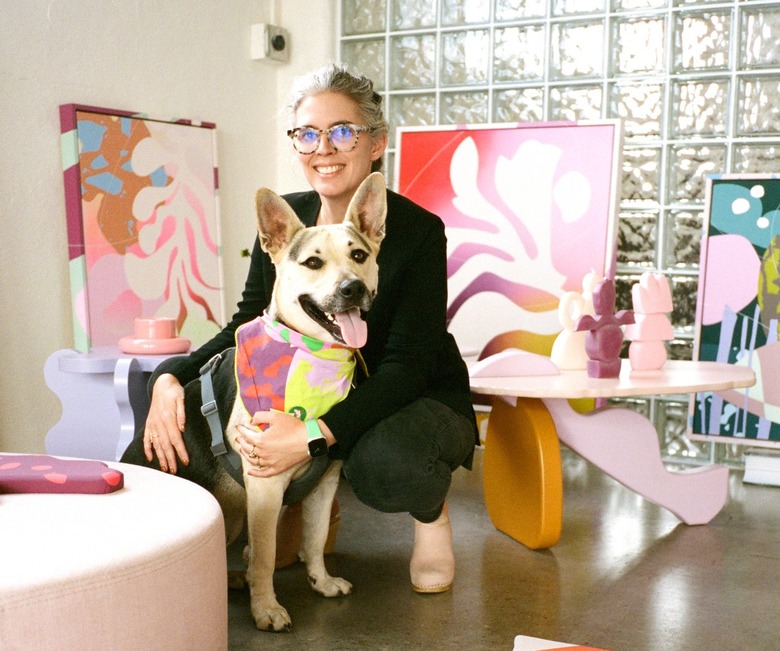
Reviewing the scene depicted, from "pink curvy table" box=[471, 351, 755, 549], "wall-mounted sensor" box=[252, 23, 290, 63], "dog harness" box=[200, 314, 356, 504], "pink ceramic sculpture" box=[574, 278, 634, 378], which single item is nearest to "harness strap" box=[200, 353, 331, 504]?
"dog harness" box=[200, 314, 356, 504]

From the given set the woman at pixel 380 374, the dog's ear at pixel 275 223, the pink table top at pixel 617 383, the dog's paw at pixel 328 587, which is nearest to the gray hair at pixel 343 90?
the woman at pixel 380 374

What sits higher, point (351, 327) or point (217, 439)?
point (351, 327)

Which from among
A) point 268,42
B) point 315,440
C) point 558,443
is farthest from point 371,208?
point 268,42

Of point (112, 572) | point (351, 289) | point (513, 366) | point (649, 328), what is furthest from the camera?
point (649, 328)

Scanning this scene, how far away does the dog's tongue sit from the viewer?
65.9 inches

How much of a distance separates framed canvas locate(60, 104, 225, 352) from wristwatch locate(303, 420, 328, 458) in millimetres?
1406

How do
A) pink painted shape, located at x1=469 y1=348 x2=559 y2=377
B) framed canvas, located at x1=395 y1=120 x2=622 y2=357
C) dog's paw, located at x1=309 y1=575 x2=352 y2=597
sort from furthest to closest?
framed canvas, located at x1=395 y1=120 x2=622 y2=357, pink painted shape, located at x1=469 y1=348 x2=559 y2=377, dog's paw, located at x1=309 y1=575 x2=352 y2=597

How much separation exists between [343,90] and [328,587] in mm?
1096

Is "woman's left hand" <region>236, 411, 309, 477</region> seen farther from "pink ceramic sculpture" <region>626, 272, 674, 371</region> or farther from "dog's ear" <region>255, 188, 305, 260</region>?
"pink ceramic sculpture" <region>626, 272, 674, 371</region>

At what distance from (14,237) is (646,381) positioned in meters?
1.93

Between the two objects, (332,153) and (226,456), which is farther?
(332,153)

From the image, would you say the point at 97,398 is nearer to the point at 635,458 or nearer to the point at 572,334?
the point at 572,334

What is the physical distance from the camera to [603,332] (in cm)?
244

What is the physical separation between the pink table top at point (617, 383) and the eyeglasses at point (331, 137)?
0.71 m
